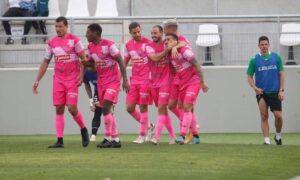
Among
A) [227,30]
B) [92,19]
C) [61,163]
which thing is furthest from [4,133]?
[61,163]

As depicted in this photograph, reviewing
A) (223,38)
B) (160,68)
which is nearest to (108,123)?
(160,68)

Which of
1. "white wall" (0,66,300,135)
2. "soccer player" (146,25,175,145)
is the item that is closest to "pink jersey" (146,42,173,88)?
"soccer player" (146,25,175,145)

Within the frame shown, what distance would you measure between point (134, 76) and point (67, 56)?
219cm

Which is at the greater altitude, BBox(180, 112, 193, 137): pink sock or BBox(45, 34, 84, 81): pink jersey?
BBox(45, 34, 84, 81): pink jersey

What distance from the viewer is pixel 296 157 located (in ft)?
55.5

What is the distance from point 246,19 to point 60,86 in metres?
8.49

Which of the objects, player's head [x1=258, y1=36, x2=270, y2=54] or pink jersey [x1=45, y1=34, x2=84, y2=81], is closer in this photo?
pink jersey [x1=45, y1=34, x2=84, y2=81]

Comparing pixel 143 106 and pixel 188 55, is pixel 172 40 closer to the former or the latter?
pixel 188 55

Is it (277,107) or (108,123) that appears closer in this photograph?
(108,123)

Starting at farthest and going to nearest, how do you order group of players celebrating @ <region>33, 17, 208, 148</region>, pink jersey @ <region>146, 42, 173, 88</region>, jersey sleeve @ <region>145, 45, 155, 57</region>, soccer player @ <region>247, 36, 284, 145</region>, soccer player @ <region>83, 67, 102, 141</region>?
soccer player @ <region>83, 67, 102, 141</region> → soccer player @ <region>247, 36, 284, 145</region> → pink jersey @ <region>146, 42, 173, 88</region> → jersey sleeve @ <region>145, 45, 155, 57</region> → group of players celebrating @ <region>33, 17, 208, 148</region>

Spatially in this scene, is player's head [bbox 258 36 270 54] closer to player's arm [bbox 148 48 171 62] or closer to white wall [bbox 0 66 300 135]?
player's arm [bbox 148 48 171 62]

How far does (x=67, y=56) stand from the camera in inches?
752

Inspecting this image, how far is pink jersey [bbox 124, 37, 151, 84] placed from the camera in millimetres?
20781

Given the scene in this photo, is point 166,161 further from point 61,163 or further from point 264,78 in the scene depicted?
point 264,78
